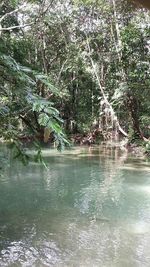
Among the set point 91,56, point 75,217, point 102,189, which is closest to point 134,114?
point 91,56

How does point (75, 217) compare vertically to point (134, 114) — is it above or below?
below

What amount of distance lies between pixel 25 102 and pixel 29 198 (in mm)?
5447

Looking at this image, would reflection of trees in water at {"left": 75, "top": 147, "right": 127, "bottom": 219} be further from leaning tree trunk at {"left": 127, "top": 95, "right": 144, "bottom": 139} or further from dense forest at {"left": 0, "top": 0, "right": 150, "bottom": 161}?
leaning tree trunk at {"left": 127, "top": 95, "right": 144, "bottom": 139}

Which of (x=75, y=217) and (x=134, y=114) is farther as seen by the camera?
(x=134, y=114)

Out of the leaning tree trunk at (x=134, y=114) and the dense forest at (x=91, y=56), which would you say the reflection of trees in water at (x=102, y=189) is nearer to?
the dense forest at (x=91, y=56)

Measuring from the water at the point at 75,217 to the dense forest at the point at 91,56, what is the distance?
3.78 metres

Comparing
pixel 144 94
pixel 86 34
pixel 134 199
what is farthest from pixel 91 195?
pixel 86 34

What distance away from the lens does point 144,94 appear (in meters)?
13.7

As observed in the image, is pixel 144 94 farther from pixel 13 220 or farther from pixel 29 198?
pixel 13 220

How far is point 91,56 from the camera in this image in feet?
60.2

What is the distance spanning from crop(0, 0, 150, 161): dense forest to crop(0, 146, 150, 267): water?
378cm

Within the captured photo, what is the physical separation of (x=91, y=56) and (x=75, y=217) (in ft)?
44.9

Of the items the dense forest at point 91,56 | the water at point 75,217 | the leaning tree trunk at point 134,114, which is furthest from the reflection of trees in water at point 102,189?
the leaning tree trunk at point 134,114

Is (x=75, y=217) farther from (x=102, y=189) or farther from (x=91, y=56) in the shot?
(x=91, y=56)
